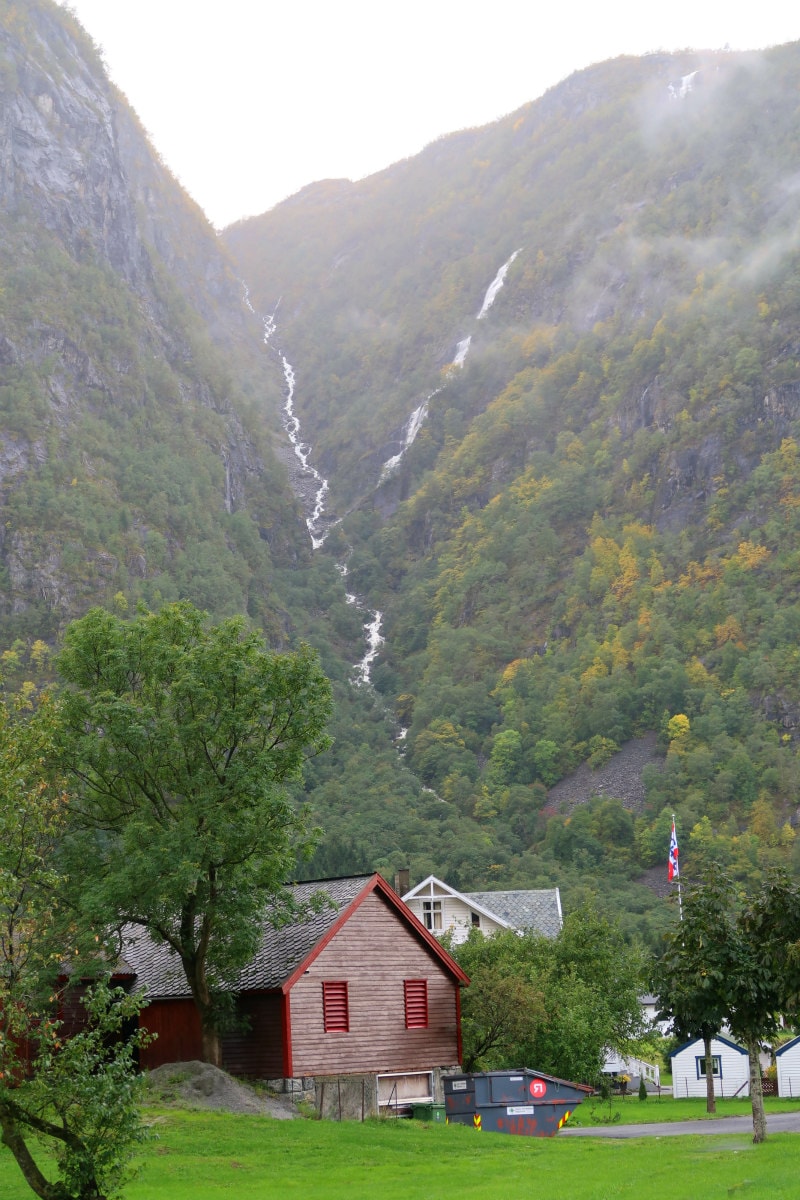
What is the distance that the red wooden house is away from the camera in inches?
1651

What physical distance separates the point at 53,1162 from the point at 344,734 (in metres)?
167

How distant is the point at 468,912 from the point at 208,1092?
4307cm

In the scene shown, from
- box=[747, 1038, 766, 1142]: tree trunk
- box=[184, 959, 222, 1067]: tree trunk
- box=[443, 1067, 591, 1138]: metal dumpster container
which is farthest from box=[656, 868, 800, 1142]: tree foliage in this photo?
box=[184, 959, 222, 1067]: tree trunk

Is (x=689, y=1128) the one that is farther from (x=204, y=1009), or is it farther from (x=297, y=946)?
(x=204, y=1009)

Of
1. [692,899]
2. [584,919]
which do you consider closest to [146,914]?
[692,899]

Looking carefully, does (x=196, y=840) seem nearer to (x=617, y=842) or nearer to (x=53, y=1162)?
(x=53, y=1162)

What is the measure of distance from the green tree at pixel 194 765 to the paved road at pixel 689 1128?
11981 millimetres

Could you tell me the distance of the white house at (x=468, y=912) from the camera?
78.6m

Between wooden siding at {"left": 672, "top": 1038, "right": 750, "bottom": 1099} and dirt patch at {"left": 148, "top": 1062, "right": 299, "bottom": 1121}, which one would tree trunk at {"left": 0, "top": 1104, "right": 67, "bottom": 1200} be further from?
wooden siding at {"left": 672, "top": 1038, "right": 750, "bottom": 1099}

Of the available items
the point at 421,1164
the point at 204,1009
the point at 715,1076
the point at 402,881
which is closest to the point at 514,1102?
the point at 204,1009

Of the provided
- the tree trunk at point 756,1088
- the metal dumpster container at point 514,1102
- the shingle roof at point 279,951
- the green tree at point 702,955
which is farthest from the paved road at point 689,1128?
the green tree at point 702,955

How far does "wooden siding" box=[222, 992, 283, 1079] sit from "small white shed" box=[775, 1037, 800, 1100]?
31349 millimetres

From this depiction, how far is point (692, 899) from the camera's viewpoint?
32.7m

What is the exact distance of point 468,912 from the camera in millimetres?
80125
